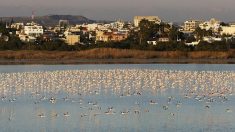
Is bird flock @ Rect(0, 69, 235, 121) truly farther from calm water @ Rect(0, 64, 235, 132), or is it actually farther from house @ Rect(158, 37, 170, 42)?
house @ Rect(158, 37, 170, 42)

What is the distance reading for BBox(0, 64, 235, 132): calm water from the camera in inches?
1005

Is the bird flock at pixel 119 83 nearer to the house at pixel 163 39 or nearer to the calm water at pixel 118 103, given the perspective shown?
the calm water at pixel 118 103

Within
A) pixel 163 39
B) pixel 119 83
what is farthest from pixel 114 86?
pixel 163 39

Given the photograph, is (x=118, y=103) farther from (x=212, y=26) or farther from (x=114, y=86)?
(x=212, y=26)

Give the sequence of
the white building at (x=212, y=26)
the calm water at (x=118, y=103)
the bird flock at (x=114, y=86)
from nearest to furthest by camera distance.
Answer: the calm water at (x=118, y=103) < the bird flock at (x=114, y=86) < the white building at (x=212, y=26)

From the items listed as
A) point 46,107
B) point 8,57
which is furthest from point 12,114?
point 8,57

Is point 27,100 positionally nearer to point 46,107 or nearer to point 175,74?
point 46,107

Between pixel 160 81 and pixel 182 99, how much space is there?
35.4 feet

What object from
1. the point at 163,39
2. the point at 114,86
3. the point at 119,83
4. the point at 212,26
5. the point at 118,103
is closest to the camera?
the point at 118,103

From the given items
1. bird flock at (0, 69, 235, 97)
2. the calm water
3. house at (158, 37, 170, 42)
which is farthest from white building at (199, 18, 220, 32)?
the calm water

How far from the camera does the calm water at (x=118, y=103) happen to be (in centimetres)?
2553

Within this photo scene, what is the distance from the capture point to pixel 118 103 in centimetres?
3231

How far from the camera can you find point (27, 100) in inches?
1350

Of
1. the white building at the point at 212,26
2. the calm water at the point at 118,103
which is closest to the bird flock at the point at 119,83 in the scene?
the calm water at the point at 118,103
